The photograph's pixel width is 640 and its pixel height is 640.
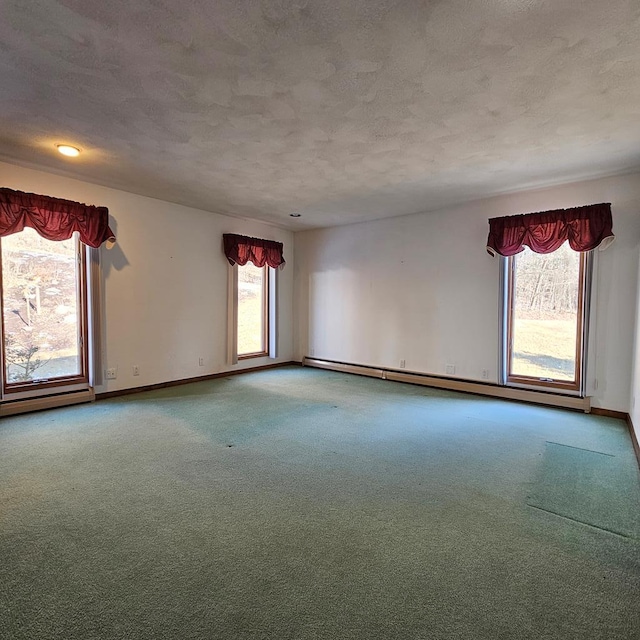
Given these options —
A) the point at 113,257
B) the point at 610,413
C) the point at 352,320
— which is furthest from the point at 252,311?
the point at 610,413

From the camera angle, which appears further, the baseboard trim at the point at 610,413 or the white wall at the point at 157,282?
the white wall at the point at 157,282

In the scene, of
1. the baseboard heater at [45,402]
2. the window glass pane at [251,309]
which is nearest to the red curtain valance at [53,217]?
the baseboard heater at [45,402]

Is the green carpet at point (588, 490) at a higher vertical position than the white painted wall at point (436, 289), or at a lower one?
lower

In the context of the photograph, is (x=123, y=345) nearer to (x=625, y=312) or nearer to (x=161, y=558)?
(x=161, y=558)

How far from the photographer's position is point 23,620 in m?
1.37

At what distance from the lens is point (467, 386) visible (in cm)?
484

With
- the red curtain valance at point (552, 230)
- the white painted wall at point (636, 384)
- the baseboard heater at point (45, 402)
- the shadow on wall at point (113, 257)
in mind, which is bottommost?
the baseboard heater at point (45, 402)

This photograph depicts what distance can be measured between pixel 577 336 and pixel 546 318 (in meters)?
0.36

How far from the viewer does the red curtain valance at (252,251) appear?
5.64 meters

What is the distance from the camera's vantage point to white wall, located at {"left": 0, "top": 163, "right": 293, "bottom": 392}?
14.4 feet

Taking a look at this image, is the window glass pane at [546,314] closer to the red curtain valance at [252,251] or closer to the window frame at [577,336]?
the window frame at [577,336]

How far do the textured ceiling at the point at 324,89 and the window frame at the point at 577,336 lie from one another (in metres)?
1.04

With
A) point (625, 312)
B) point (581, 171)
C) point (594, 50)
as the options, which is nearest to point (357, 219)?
point (581, 171)

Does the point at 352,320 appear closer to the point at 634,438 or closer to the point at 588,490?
the point at 634,438
